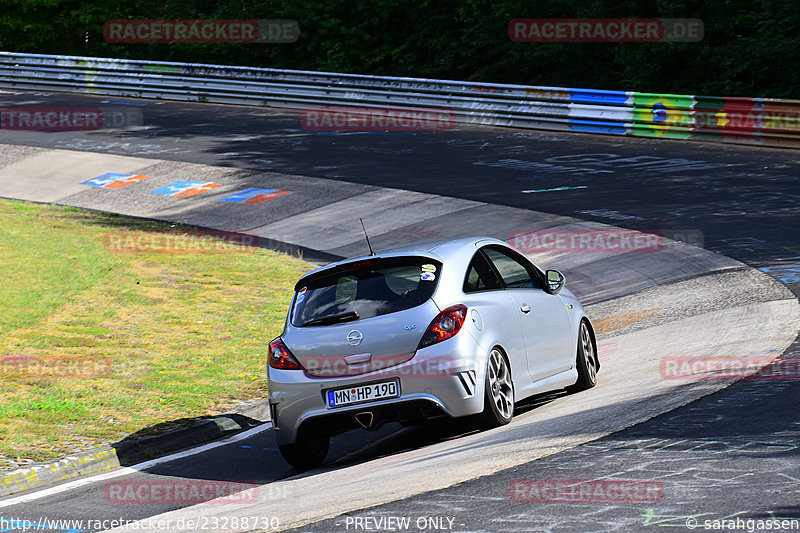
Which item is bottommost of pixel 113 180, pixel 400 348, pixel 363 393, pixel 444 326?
pixel 363 393

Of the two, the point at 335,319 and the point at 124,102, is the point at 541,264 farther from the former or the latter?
the point at 124,102

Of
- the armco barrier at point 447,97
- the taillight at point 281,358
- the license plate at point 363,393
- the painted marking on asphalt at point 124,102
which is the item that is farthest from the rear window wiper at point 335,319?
the painted marking on asphalt at point 124,102

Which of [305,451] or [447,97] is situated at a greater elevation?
[447,97]

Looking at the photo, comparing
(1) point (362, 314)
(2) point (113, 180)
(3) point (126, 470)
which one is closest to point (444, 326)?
(1) point (362, 314)

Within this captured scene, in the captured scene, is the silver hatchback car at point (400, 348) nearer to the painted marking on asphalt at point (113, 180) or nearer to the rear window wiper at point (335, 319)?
the rear window wiper at point (335, 319)

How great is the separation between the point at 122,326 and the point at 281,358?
19.0 ft

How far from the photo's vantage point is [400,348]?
25.8 ft

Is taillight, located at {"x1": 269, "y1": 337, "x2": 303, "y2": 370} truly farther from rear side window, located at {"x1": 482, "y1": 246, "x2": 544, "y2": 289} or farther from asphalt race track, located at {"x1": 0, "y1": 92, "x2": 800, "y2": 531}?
rear side window, located at {"x1": 482, "y1": 246, "x2": 544, "y2": 289}

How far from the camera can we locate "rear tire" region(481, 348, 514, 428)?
8.00 m

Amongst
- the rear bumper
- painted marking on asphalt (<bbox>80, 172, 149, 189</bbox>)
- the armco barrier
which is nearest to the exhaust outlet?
the rear bumper

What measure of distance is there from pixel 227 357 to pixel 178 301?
3092 millimetres

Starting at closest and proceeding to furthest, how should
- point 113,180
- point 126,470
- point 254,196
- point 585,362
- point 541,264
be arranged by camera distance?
point 126,470 → point 585,362 → point 541,264 → point 254,196 → point 113,180

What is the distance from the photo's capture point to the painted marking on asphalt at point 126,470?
7676mm

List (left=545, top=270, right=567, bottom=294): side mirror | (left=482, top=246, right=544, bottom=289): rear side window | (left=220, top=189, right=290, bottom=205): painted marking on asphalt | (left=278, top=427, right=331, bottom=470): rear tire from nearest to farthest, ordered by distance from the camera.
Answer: (left=278, top=427, right=331, bottom=470): rear tire < (left=482, top=246, right=544, bottom=289): rear side window < (left=545, top=270, right=567, bottom=294): side mirror < (left=220, top=189, right=290, bottom=205): painted marking on asphalt
